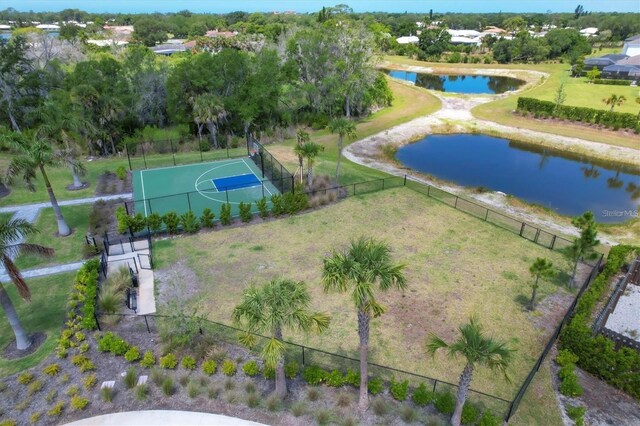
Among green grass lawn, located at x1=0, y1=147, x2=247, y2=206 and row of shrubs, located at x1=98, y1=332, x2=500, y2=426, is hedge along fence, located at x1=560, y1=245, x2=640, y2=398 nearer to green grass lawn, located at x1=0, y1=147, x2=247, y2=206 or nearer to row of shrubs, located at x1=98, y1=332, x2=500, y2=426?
row of shrubs, located at x1=98, y1=332, x2=500, y2=426

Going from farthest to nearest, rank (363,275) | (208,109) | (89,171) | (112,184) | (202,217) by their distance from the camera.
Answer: (208,109)
(89,171)
(112,184)
(202,217)
(363,275)

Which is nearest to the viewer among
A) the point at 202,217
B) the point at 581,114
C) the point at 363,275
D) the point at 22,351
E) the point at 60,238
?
the point at 363,275

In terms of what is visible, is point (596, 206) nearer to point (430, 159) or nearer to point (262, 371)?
point (430, 159)

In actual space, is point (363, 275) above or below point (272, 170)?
above

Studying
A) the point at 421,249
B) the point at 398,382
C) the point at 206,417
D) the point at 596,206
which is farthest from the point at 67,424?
the point at 596,206

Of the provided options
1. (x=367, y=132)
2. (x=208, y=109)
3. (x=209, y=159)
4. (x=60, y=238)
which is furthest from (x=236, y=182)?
(x=367, y=132)

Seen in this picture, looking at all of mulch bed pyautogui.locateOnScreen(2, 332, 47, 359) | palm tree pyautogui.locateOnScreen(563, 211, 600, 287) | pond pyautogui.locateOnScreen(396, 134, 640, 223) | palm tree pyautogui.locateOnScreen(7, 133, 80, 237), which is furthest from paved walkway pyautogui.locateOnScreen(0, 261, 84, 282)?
pond pyautogui.locateOnScreen(396, 134, 640, 223)

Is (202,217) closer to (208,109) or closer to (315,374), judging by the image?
(315,374)
